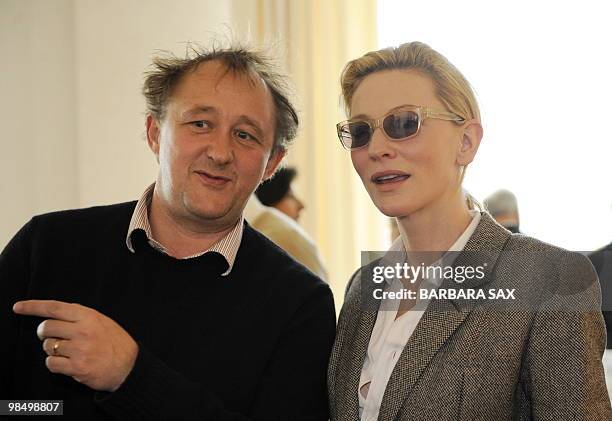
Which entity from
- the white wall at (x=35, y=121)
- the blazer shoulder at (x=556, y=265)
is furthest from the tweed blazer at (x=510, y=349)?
the white wall at (x=35, y=121)

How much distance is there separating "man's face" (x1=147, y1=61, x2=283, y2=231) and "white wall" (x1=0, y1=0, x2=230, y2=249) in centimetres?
246

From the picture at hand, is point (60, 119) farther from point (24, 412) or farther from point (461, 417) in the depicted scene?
point (461, 417)

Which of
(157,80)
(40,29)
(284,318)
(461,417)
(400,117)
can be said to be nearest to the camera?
(461,417)

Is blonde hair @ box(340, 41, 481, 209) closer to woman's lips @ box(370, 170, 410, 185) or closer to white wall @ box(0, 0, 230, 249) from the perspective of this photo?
woman's lips @ box(370, 170, 410, 185)

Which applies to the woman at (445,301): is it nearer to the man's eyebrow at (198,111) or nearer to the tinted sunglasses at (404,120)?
the tinted sunglasses at (404,120)

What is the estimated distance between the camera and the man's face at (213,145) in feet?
5.38

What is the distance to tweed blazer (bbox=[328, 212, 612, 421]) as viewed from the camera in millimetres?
1234

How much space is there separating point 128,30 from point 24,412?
9.92 ft

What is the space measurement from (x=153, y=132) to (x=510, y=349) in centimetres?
105

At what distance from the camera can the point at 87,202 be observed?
13.4 feet

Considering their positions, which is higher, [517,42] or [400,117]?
[517,42]

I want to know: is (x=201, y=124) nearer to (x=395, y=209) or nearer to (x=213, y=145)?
(x=213, y=145)

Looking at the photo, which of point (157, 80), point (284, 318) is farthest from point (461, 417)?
point (157, 80)

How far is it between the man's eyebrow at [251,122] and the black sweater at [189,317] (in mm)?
285
